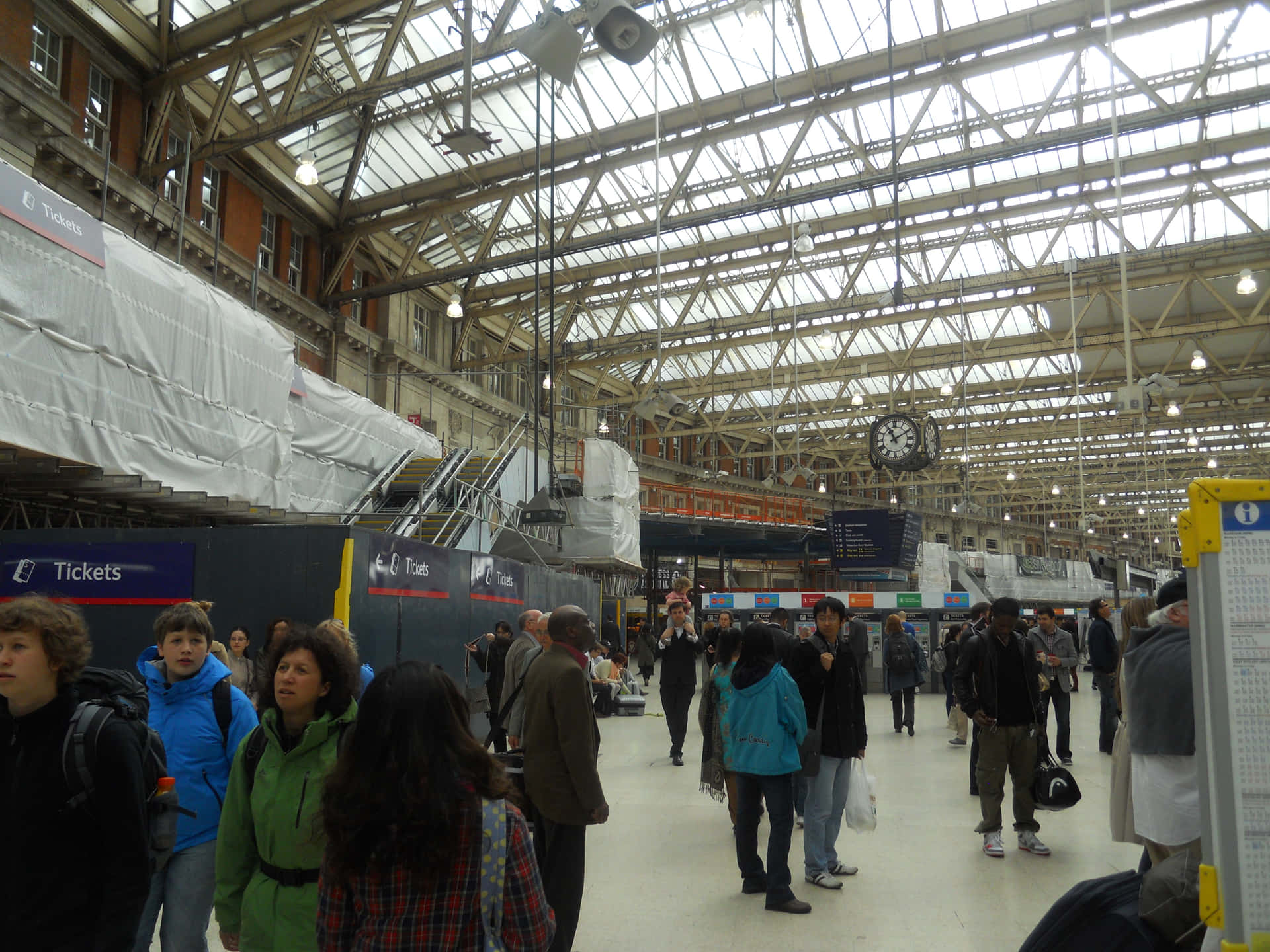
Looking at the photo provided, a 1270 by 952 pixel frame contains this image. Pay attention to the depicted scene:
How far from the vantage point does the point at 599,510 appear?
837 inches

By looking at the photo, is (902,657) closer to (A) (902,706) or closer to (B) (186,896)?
(A) (902,706)

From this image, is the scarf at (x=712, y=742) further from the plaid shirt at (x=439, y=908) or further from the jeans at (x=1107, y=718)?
the jeans at (x=1107, y=718)

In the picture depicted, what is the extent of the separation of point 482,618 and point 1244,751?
10519 mm

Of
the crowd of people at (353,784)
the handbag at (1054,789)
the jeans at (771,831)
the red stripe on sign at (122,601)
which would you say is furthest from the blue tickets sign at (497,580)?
the handbag at (1054,789)

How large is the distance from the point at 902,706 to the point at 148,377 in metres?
10.8

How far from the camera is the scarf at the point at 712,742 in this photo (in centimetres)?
682

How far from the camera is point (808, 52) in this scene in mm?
15031

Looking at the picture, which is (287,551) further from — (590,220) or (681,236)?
(681,236)

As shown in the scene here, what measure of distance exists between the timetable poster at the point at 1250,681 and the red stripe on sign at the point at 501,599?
10.3 metres

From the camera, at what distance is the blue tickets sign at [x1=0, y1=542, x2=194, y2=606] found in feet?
27.9

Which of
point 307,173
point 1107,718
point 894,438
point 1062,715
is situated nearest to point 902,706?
point 1107,718

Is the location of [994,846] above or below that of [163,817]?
below

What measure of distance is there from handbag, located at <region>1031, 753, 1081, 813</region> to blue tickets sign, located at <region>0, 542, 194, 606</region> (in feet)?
24.0

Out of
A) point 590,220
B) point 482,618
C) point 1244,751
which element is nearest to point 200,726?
point 1244,751
